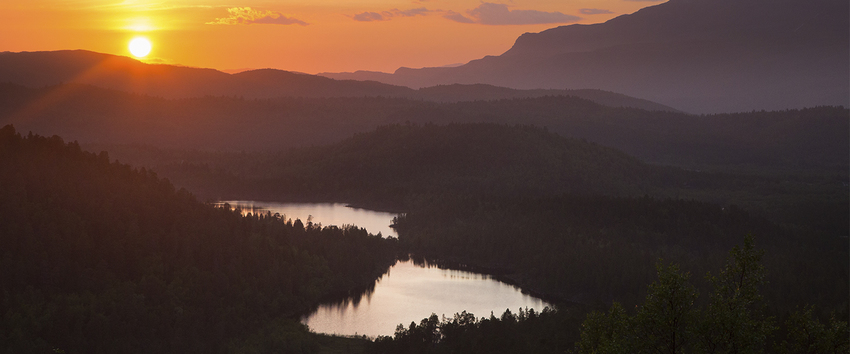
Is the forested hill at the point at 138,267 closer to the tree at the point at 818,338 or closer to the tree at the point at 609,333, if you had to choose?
the tree at the point at 609,333

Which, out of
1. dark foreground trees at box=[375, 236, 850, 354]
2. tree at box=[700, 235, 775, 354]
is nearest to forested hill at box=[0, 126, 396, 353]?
dark foreground trees at box=[375, 236, 850, 354]

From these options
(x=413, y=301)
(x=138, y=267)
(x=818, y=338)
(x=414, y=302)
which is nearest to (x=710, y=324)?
(x=818, y=338)

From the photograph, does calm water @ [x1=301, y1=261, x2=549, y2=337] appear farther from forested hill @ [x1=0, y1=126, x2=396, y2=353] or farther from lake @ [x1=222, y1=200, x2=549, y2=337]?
forested hill @ [x1=0, y1=126, x2=396, y2=353]

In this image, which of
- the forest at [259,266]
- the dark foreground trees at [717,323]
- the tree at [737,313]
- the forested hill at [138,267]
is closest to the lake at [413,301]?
the forest at [259,266]

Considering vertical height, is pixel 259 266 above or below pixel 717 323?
below

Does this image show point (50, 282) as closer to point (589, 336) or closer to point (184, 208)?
point (184, 208)

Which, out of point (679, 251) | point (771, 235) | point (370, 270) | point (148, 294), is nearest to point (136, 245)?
point (148, 294)

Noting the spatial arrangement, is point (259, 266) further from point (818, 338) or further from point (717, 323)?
point (818, 338)
